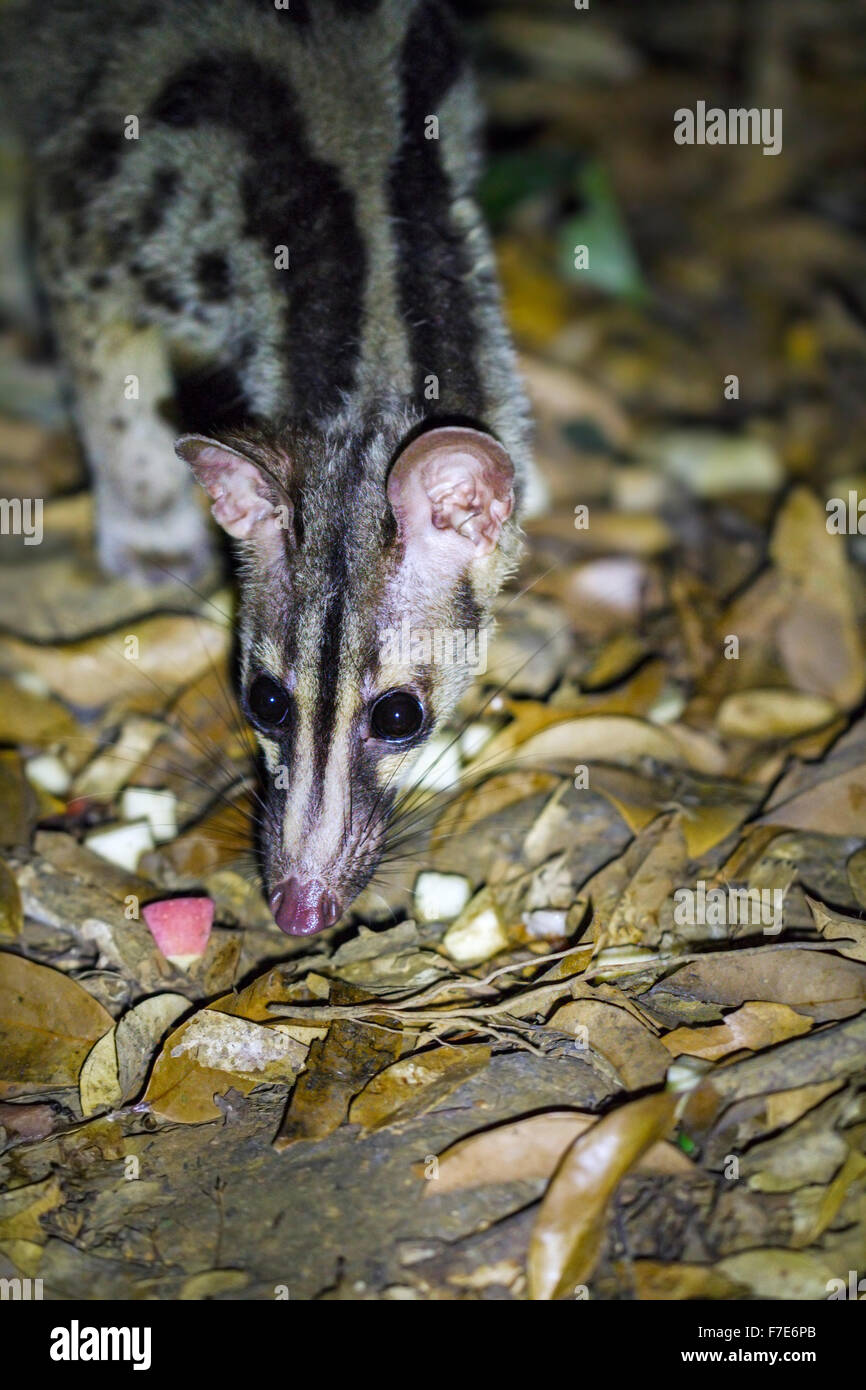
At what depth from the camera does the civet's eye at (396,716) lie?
14.5 ft

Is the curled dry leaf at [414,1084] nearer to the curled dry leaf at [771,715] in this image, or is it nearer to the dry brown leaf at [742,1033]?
the dry brown leaf at [742,1033]

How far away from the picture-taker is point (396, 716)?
14.6ft

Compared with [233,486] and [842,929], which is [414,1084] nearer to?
[842,929]

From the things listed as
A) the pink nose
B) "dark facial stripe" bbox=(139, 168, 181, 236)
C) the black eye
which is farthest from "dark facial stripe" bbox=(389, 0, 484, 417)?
the pink nose

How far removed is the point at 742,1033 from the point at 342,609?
1.99 meters

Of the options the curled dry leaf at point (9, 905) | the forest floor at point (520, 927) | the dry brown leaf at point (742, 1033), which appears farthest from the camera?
the curled dry leaf at point (9, 905)

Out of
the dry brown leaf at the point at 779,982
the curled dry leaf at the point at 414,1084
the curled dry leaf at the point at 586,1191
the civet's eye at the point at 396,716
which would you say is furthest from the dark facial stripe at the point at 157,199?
the curled dry leaf at the point at 586,1191

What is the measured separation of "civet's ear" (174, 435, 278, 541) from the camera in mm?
4320

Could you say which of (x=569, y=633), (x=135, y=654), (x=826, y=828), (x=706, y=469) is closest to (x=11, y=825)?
(x=135, y=654)

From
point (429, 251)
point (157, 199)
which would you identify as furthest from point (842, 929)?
point (157, 199)

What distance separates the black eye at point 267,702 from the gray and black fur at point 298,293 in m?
0.07

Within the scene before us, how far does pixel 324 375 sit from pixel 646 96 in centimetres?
743

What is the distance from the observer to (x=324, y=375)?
4.66 meters

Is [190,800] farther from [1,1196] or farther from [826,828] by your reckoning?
[826,828]
